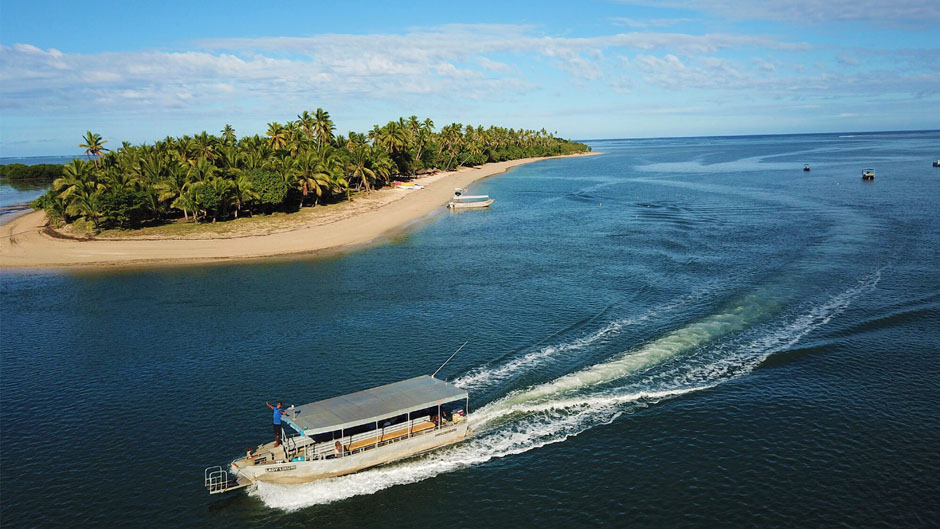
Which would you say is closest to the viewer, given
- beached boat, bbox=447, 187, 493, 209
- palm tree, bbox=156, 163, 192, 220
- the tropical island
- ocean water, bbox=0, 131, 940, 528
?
ocean water, bbox=0, 131, 940, 528

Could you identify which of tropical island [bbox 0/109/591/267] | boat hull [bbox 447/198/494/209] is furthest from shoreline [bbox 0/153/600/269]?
boat hull [bbox 447/198/494/209]

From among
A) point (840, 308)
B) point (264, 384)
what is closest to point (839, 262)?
point (840, 308)

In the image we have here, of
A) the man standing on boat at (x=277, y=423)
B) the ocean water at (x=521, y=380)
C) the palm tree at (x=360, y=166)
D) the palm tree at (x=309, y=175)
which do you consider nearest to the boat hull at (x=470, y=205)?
the palm tree at (x=360, y=166)

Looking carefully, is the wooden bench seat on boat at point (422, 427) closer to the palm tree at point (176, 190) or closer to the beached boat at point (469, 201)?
the palm tree at point (176, 190)

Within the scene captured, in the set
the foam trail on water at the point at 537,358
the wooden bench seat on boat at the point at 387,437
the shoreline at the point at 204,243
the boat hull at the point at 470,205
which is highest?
the boat hull at the point at 470,205

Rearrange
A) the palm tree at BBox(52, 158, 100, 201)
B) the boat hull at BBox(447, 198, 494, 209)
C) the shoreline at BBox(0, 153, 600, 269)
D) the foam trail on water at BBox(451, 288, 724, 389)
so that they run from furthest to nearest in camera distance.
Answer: the boat hull at BBox(447, 198, 494, 209), the palm tree at BBox(52, 158, 100, 201), the shoreline at BBox(0, 153, 600, 269), the foam trail on water at BBox(451, 288, 724, 389)

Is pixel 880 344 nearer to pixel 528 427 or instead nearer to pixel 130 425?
pixel 528 427

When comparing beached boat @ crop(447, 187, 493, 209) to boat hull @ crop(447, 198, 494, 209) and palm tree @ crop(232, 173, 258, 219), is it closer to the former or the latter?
boat hull @ crop(447, 198, 494, 209)
